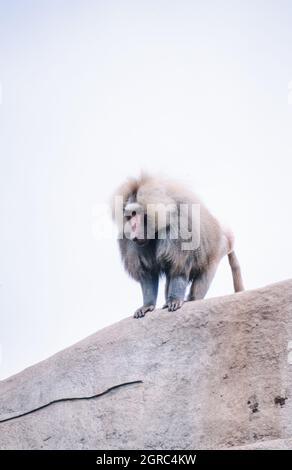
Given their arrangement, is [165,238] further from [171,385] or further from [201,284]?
[171,385]

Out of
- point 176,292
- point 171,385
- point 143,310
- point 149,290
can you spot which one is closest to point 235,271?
point 149,290

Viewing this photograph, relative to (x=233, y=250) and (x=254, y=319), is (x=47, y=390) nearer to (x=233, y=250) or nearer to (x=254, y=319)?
(x=254, y=319)

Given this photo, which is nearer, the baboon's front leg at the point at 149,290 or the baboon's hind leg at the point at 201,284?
the baboon's front leg at the point at 149,290

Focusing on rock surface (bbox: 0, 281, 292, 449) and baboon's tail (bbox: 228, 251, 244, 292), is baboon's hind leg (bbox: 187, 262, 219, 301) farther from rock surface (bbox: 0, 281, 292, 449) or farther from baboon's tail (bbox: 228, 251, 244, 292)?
rock surface (bbox: 0, 281, 292, 449)

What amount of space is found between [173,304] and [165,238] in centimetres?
67

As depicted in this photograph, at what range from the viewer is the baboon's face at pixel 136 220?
27.0ft

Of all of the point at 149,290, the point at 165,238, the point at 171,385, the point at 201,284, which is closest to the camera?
the point at 171,385

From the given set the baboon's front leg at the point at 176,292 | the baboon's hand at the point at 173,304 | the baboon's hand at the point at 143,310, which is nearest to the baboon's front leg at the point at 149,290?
the baboon's hand at the point at 143,310

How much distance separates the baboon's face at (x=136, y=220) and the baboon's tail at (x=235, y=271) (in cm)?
136

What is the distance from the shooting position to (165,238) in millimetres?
8312

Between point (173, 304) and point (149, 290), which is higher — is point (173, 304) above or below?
below

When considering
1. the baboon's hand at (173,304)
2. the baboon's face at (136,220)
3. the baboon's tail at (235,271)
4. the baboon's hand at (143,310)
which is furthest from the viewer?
the baboon's tail at (235,271)

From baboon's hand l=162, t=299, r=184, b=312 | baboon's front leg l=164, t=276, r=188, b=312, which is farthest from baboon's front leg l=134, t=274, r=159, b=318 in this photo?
baboon's hand l=162, t=299, r=184, b=312

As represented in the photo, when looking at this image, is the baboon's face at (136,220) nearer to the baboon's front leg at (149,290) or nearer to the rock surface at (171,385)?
the baboon's front leg at (149,290)
